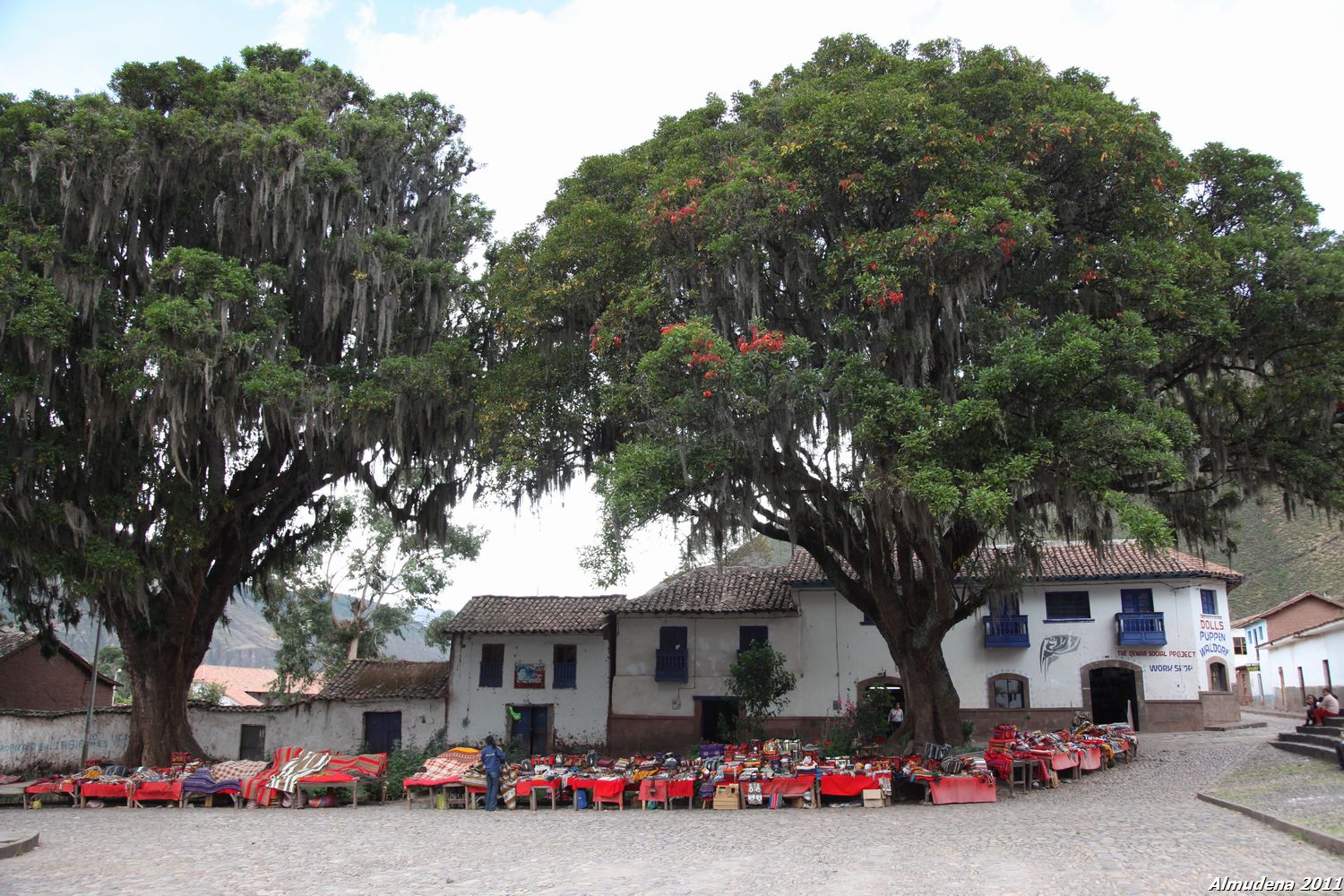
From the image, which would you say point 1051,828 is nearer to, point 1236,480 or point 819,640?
point 1236,480

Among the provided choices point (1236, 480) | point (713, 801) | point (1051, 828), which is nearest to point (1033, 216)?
point (1236, 480)

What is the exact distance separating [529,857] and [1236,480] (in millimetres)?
12692

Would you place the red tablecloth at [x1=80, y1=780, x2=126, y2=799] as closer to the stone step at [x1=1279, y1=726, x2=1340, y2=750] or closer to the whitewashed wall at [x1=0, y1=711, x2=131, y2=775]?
the whitewashed wall at [x1=0, y1=711, x2=131, y2=775]

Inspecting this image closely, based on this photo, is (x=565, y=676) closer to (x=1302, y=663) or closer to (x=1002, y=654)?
(x=1002, y=654)

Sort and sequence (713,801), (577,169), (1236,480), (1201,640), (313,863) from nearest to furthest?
(313,863) < (713,801) < (1236,480) < (577,169) < (1201,640)

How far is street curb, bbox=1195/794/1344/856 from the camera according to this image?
7.80m

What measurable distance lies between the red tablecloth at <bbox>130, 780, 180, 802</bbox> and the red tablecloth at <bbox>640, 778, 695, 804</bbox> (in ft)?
26.6

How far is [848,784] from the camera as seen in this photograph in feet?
43.9

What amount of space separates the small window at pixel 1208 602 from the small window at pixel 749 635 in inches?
457

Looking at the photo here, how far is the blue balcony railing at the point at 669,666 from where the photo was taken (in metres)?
24.4

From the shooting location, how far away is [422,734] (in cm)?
2520

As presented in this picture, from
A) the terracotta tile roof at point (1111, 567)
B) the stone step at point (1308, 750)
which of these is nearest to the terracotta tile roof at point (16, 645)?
the terracotta tile roof at point (1111, 567)

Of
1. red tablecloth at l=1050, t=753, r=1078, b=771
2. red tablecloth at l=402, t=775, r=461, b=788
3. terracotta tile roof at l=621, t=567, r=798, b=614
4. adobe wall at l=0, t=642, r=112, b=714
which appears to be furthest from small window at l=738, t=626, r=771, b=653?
adobe wall at l=0, t=642, r=112, b=714

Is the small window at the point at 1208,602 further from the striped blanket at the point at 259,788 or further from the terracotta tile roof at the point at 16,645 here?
the terracotta tile roof at the point at 16,645
